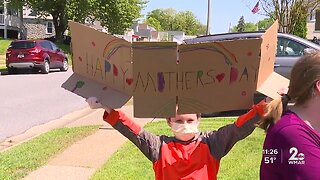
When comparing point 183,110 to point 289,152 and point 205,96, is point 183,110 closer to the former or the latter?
point 205,96

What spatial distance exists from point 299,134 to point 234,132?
0.87 metres

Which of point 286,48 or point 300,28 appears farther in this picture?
point 300,28

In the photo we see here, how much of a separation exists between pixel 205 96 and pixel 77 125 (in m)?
6.80

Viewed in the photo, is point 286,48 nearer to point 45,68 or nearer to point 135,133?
point 135,133

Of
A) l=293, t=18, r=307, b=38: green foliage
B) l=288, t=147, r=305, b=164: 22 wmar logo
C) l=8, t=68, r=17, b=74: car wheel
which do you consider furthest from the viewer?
l=293, t=18, r=307, b=38: green foliage

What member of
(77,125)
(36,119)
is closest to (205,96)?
(77,125)

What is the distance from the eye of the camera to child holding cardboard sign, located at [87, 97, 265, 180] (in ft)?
9.08

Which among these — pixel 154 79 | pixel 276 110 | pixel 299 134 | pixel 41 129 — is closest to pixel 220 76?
pixel 154 79

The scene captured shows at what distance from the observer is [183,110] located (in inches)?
104

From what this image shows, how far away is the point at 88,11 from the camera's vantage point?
4341cm

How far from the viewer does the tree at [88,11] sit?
4228cm

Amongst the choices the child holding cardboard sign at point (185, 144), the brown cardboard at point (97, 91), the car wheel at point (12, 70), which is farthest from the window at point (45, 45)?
the child holding cardboard sign at point (185, 144)

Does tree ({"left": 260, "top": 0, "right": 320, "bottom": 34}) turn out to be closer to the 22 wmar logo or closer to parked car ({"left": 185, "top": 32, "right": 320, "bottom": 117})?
parked car ({"left": 185, "top": 32, "right": 320, "bottom": 117})

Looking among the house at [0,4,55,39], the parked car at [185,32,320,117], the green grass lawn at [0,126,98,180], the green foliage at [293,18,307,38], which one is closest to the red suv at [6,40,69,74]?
the green foliage at [293,18,307,38]
